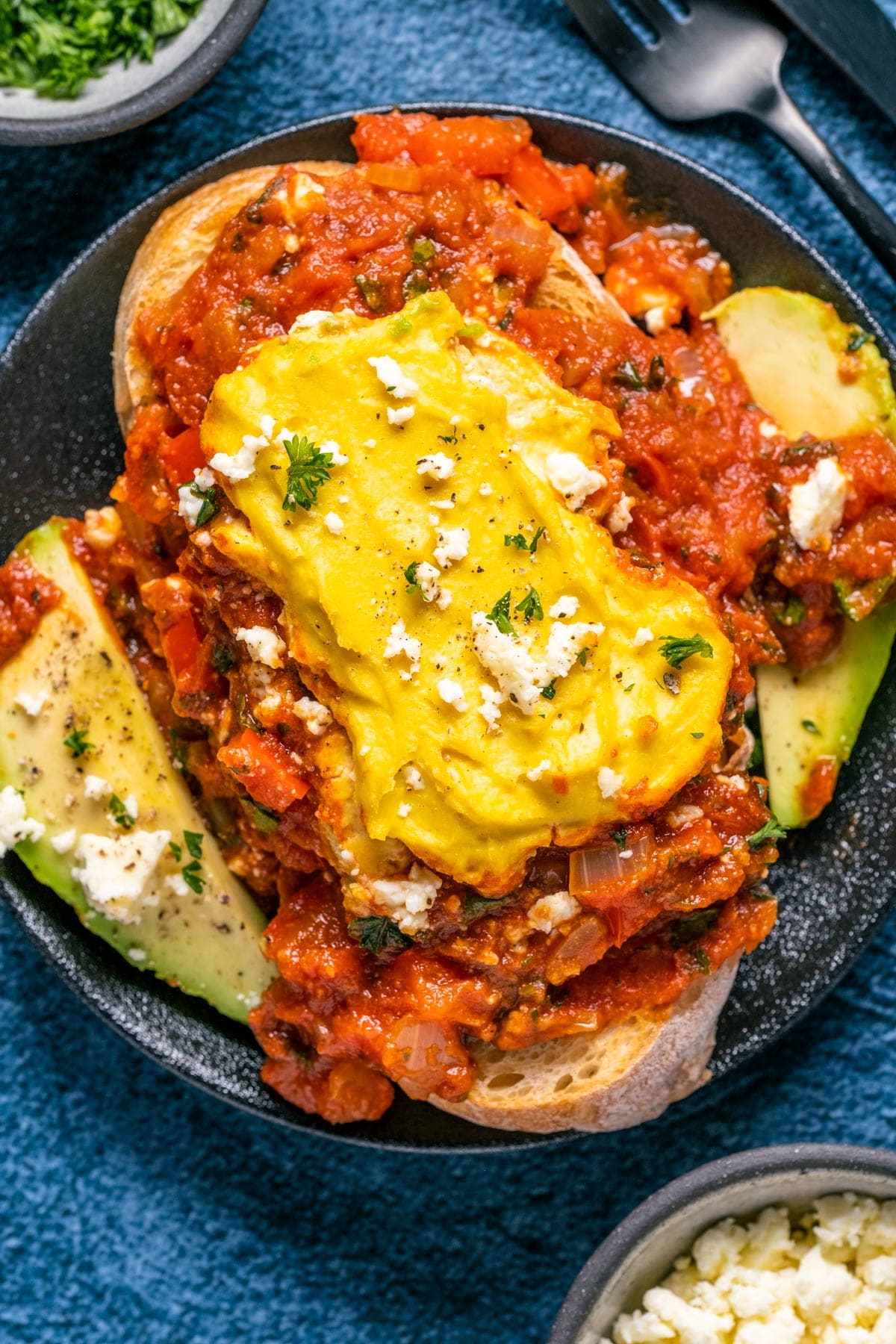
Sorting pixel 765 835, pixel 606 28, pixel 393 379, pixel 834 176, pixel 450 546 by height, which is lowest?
pixel 765 835

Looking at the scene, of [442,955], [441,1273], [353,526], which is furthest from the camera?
[441,1273]

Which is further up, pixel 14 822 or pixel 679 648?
pixel 679 648

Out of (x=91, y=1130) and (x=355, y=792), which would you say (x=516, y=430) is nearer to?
(x=355, y=792)

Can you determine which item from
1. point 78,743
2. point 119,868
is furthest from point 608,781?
point 78,743

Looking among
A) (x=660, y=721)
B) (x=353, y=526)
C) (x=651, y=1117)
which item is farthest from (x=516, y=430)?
(x=651, y=1117)

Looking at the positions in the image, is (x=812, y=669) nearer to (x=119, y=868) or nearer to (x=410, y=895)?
(x=410, y=895)

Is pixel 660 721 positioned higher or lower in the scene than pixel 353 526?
lower
